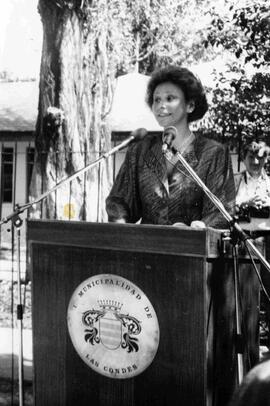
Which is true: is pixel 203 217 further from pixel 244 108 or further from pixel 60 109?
pixel 60 109

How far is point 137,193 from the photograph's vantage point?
141 inches

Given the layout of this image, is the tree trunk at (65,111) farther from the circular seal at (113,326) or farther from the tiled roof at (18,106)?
the tiled roof at (18,106)

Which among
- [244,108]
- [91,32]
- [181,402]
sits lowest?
[181,402]

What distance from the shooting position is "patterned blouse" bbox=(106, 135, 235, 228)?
3393 mm

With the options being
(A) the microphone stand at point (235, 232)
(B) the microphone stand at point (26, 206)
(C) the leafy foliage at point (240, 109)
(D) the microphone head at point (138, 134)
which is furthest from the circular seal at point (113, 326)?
(C) the leafy foliage at point (240, 109)

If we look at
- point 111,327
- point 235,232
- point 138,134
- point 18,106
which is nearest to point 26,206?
point 138,134

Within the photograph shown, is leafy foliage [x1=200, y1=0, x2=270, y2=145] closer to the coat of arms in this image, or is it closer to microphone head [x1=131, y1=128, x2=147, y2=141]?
microphone head [x1=131, y1=128, x2=147, y2=141]

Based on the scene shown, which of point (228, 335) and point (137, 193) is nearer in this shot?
point (228, 335)

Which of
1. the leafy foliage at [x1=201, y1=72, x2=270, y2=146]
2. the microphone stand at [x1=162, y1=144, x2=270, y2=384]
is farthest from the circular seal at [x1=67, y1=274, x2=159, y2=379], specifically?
the leafy foliage at [x1=201, y1=72, x2=270, y2=146]

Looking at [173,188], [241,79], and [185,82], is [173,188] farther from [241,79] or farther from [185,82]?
[241,79]

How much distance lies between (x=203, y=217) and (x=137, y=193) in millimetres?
437

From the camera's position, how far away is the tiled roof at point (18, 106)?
1897 cm

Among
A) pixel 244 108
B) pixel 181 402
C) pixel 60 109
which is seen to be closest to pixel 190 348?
pixel 181 402

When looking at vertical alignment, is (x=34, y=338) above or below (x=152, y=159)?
below
